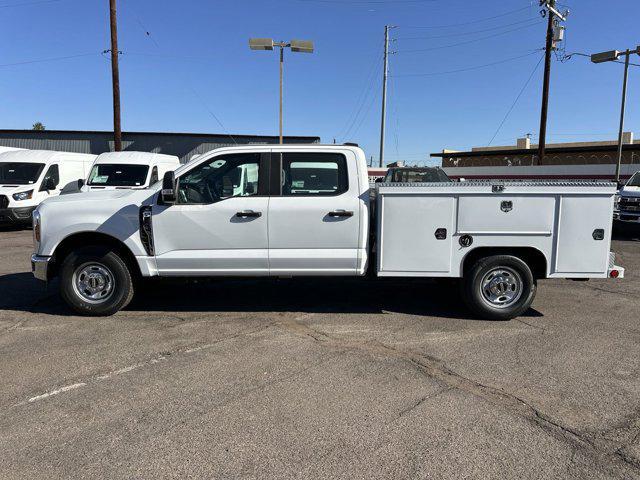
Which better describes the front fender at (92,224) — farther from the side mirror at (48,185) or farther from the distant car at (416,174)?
the side mirror at (48,185)

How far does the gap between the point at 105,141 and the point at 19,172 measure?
17309mm

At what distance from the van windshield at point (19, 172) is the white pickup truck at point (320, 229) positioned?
11.0 metres

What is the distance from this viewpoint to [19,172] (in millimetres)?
15555

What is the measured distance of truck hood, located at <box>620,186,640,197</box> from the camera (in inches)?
555

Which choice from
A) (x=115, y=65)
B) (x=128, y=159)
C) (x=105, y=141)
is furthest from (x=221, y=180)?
(x=105, y=141)

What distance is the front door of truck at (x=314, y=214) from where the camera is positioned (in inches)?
227

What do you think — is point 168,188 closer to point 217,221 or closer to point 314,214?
point 217,221

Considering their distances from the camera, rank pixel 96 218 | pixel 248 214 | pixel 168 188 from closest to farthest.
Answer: pixel 168 188
pixel 248 214
pixel 96 218

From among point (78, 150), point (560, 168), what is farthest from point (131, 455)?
point (78, 150)

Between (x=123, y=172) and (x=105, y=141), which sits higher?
(x=105, y=141)

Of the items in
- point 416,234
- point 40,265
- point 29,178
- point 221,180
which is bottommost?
point 40,265

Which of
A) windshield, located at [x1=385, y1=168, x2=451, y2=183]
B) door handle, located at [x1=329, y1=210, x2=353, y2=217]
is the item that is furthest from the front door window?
windshield, located at [x1=385, y1=168, x2=451, y2=183]

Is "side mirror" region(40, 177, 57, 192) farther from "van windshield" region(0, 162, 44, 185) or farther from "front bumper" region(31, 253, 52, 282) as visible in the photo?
"front bumper" region(31, 253, 52, 282)

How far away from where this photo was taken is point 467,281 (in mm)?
5902
